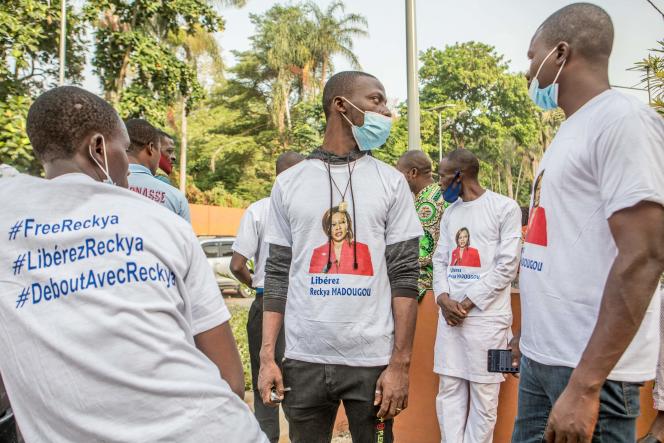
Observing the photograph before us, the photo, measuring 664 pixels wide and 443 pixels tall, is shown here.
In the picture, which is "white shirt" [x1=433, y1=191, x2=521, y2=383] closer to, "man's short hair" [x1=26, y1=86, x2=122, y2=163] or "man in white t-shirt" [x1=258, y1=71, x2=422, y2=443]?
"man in white t-shirt" [x1=258, y1=71, x2=422, y2=443]

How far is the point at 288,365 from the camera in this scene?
2854 mm

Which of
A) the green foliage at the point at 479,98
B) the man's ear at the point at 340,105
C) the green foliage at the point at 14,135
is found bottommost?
the man's ear at the point at 340,105

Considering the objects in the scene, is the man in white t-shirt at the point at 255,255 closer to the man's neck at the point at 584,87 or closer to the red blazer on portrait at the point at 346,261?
the red blazer on portrait at the point at 346,261

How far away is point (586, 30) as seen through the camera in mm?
2125

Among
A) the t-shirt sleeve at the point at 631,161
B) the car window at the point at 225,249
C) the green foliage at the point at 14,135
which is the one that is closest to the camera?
the t-shirt sleeve at the point at 631,161

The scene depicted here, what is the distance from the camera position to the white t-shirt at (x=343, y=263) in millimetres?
2723

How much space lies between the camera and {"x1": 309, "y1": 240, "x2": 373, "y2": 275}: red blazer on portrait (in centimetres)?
277

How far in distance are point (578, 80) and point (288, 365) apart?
1.71m

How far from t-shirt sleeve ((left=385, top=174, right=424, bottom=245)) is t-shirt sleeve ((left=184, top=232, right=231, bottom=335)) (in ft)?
3.84

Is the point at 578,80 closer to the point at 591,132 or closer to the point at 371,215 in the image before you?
the point at 591,132

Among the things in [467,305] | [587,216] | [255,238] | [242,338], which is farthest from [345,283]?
[242,338]

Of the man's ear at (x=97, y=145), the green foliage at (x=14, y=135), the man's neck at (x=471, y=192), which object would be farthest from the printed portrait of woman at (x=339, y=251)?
the green foliage at (x=14, y=135)

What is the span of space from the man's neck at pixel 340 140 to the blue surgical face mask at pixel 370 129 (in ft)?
0.09

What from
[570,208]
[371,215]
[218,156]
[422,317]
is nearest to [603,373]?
[570,208]
